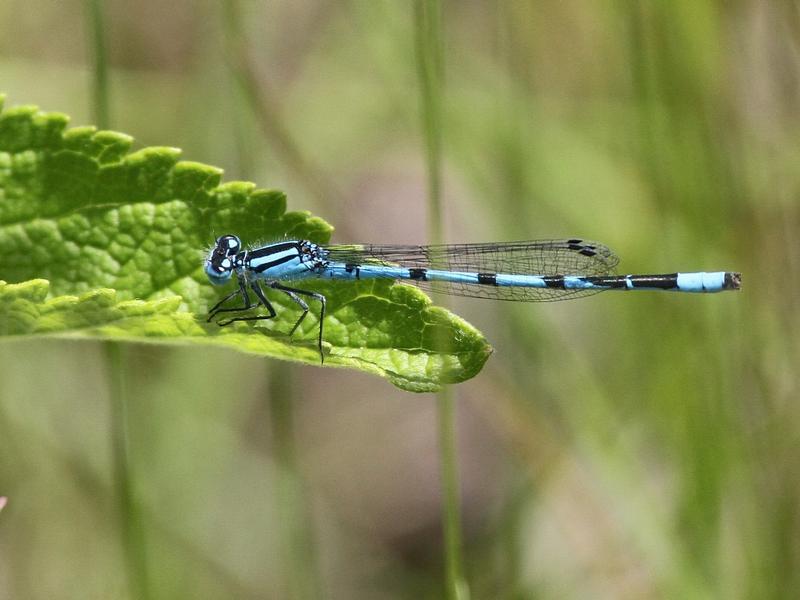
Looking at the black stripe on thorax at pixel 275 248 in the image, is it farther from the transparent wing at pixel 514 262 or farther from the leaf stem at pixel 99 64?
the leaf stem at pixel 99 64

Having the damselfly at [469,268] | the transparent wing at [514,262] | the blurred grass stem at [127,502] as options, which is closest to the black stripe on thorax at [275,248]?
the damselfly at [469,268]

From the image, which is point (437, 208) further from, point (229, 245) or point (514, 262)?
point (514, 262)

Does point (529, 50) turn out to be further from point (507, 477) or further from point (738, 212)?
point (507, 477)

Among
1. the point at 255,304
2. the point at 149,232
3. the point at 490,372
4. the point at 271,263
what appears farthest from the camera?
the point at 490,372

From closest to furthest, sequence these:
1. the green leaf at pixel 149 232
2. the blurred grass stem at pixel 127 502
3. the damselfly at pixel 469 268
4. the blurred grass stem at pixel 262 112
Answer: the green leaf at pixel 149 232, the blurred grass stem at pixel 127 502, the damselfly at pixel 469 268, the blurred grass stem at pixel 262 112

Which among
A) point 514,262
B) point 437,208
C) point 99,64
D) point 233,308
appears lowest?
point 233,308

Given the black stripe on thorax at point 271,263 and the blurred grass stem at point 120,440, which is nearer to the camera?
the blurred grass stem at point 120,440

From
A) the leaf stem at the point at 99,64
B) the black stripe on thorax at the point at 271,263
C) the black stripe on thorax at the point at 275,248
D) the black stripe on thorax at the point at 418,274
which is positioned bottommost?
the black stripe on thorax at the point at 418,274

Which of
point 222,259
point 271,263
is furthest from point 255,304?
point 271,263
